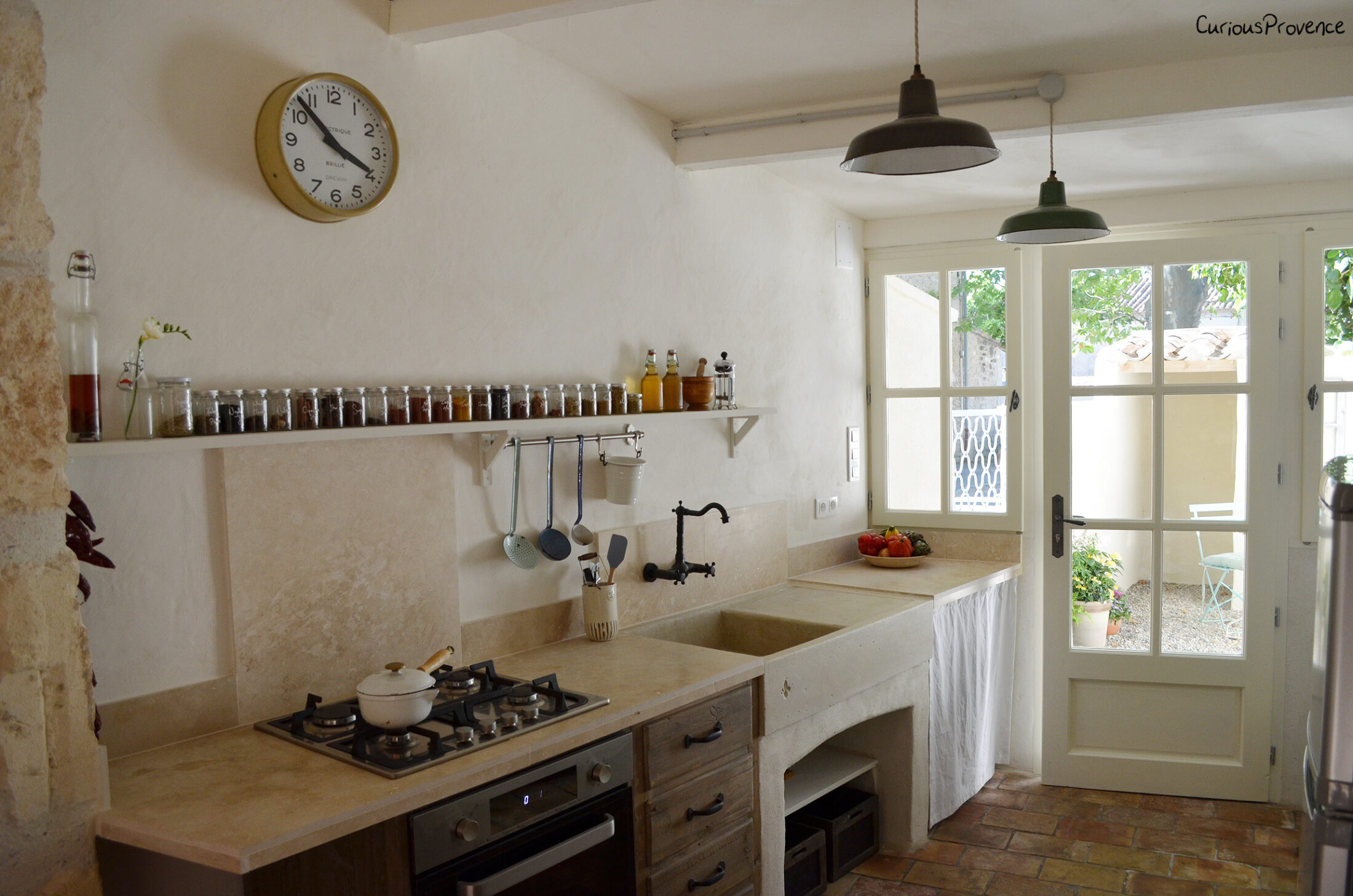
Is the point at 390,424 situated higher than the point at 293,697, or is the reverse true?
the point at 390,424

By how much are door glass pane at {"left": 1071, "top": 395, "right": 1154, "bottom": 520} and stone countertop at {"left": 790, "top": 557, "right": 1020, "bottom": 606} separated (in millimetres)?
441

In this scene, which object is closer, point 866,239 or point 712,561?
point 712,561

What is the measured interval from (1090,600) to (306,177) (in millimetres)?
3595

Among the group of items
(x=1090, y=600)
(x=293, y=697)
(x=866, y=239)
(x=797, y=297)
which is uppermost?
(x=866, y=239)

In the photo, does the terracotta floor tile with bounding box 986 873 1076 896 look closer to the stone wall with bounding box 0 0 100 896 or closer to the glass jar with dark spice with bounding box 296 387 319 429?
the glass jar with dark spice with bounding box 296 387 319 429

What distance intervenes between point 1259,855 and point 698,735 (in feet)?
8.18

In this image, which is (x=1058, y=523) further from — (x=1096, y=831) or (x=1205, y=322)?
(x=1096, y=831)

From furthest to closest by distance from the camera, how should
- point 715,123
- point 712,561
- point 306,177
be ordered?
point 712,561, point 715,123, point 306,177

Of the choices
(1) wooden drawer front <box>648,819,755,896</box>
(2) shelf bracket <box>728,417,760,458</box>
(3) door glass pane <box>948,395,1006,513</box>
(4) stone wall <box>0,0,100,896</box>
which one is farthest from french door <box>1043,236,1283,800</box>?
(4) stone wall <box>0,0,100,896</box>

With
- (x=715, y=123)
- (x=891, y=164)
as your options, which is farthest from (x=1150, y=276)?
(x=891, y=164)

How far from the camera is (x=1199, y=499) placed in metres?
4.19

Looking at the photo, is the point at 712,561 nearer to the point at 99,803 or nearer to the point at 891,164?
the point at 891,164

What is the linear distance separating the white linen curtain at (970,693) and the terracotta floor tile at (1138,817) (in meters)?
0.50

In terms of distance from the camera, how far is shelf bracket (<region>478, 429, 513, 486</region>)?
2.61m
